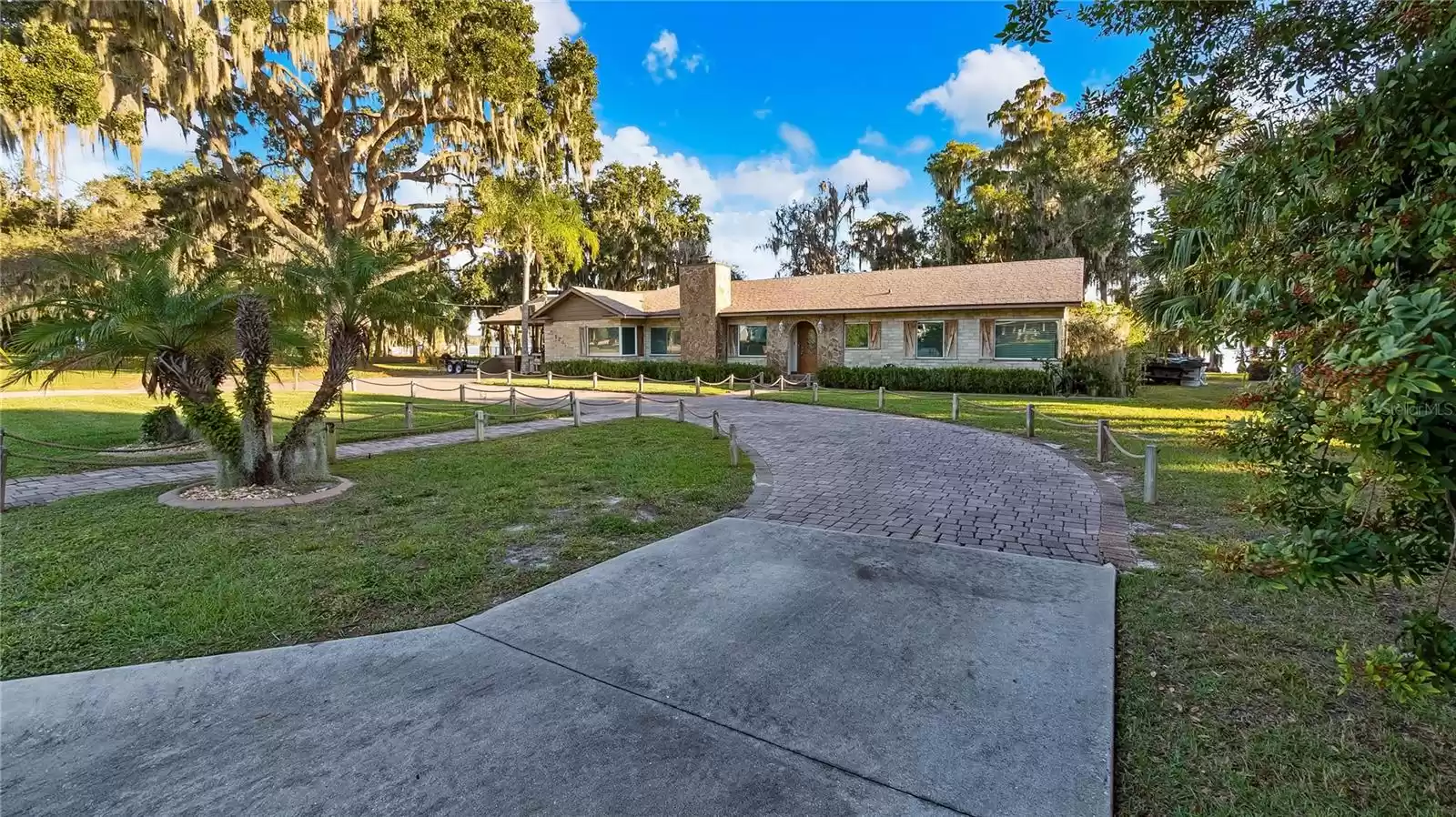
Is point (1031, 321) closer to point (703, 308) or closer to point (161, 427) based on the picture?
point (703, 308)

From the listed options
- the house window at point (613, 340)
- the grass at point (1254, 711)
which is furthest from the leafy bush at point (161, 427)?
the house window at point (613, 340)

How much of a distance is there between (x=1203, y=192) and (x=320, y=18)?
24247mm

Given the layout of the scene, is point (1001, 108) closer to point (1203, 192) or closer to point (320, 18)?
point (320, 18)

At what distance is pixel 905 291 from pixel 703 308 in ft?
26.9

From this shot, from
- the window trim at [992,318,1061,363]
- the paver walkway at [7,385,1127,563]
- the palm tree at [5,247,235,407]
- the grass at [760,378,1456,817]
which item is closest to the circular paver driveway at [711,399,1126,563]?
the paver walkway at [7,385,1127,563]

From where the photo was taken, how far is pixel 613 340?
101 ft

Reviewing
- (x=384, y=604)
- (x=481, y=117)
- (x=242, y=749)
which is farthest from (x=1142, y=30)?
(x=481, y=117)

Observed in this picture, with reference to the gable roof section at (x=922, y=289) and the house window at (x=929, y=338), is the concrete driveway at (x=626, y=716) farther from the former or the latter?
the house window at (x=929, y=338)

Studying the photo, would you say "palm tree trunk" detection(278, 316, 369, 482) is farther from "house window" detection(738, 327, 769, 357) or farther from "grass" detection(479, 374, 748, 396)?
"house window" detection(738, 327, 769, 357)

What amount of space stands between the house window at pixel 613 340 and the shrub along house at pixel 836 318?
0.04 metres

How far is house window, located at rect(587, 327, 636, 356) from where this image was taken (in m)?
30.5

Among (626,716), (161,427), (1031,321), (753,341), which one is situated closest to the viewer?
(626,716)

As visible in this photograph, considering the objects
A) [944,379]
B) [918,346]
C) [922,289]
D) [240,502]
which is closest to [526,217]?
[922,289]

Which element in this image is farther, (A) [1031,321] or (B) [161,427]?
(A) [1031,321]
